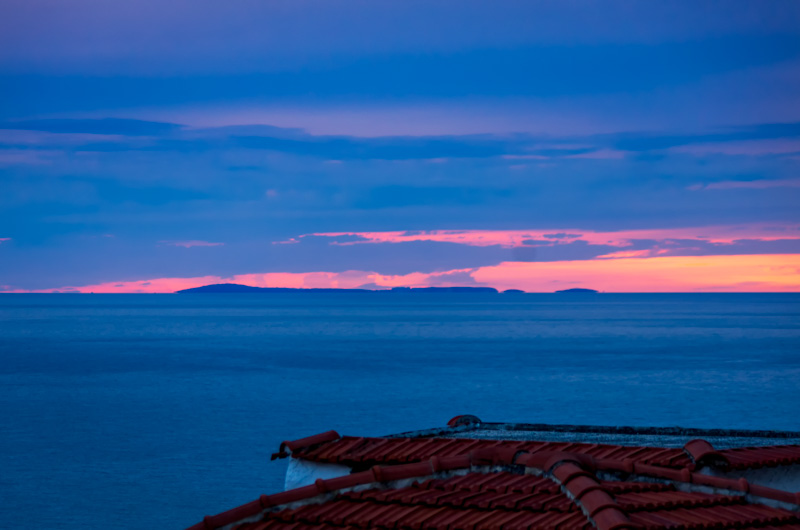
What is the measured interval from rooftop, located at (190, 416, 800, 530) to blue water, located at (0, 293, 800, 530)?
2515 centimetres

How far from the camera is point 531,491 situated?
33.6ft

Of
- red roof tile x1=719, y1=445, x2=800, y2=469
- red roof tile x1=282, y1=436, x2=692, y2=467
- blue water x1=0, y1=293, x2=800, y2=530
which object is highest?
red roof tile x1=282, y1=436, x2=692, y2=467

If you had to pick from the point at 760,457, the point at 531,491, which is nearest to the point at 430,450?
the point at 531,491

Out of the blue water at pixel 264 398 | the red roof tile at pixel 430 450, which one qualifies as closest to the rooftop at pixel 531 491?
the red roof tile at pixel 430 450

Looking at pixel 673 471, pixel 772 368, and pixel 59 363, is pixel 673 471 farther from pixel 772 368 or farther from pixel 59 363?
pixel 59 363

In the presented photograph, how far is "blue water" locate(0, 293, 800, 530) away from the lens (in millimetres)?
40438

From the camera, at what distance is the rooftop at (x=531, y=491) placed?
376 inches

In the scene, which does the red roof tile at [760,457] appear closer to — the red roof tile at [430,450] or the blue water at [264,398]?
the red roof tile at [430,450]

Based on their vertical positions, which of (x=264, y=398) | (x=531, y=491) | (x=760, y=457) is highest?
(x=531, y=491)

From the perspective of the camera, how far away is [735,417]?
5800 cm

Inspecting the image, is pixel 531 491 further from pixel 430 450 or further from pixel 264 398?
pixel 264 398

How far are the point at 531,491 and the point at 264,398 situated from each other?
61303 mm

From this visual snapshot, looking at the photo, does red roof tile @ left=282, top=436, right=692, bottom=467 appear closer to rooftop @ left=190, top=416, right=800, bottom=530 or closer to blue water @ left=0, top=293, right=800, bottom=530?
rooftop @ left=190, top=416, right=800, bottom=530

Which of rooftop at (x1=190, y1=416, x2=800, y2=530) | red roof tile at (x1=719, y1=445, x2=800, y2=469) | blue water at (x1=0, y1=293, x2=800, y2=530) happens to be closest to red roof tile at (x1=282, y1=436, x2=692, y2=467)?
rooftop at (x1=190, y1=416, x2=800, y2=530)
